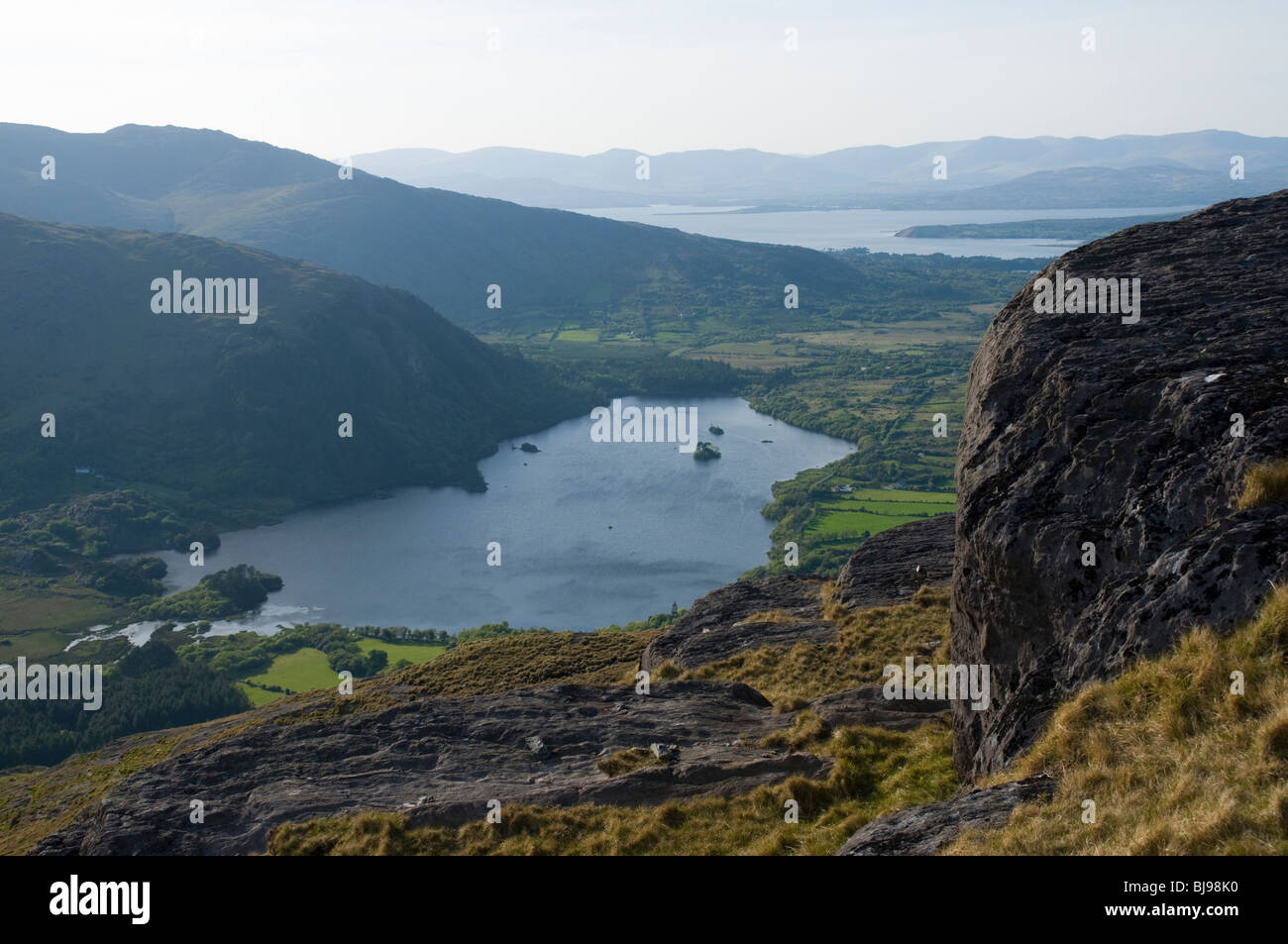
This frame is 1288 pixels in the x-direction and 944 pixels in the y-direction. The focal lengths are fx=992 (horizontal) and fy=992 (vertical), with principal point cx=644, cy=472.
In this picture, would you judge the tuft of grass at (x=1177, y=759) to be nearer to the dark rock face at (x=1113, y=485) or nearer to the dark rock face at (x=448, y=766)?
the dark rock face at (x=1113, y=485)

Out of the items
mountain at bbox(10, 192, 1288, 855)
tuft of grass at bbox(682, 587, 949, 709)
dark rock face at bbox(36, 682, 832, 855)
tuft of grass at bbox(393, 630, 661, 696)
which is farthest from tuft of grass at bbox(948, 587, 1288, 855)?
tuft of grass at bbox(393, 630, 661, 696)

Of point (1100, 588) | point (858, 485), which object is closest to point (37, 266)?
point (858, 485)

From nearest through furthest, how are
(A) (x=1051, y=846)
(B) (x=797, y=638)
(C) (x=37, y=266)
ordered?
(A) (x=1051, y=846), (B) (x=797, y=638), (C) (x=37, y=266)

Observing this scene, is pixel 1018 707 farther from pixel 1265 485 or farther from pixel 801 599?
pixel 801 599

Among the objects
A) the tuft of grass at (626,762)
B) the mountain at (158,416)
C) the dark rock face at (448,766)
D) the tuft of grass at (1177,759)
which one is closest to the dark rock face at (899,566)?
the dark rock face at (448,766)

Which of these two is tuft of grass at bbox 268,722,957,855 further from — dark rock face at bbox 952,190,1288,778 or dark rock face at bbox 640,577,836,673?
dark rock face at bbox 640,577,836,673
